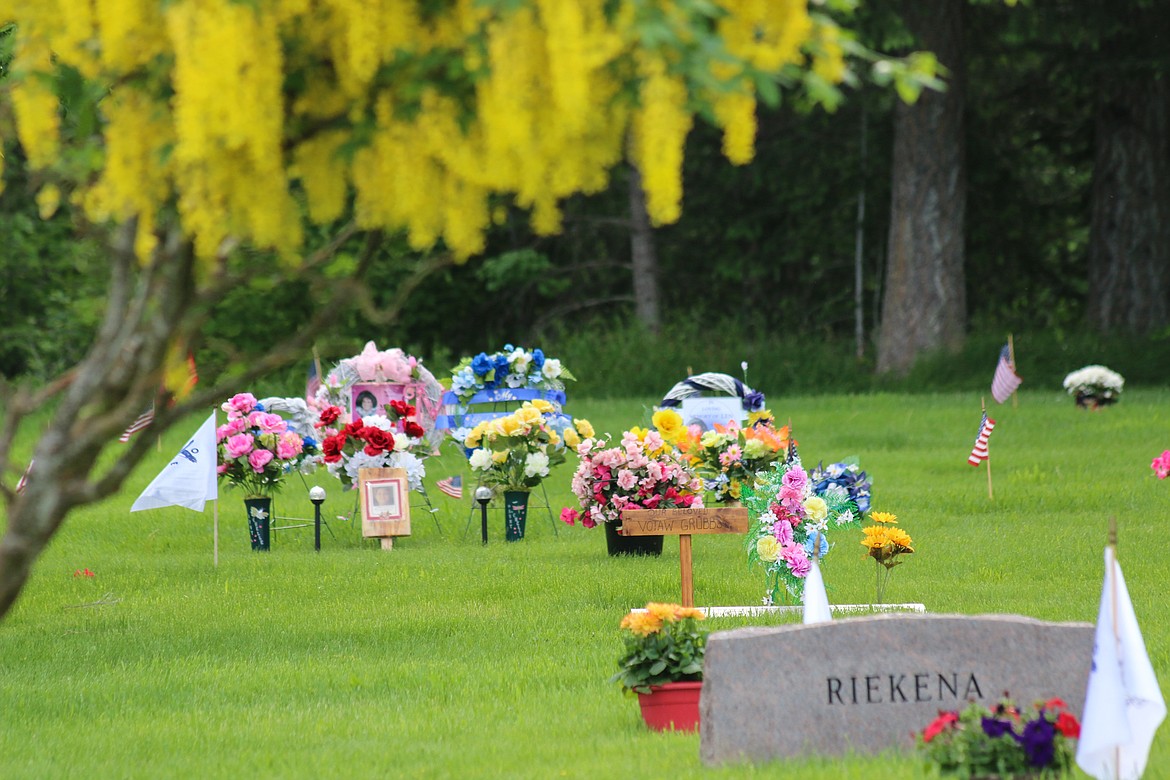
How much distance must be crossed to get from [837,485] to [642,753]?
438 centimetres

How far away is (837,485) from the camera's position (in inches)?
448

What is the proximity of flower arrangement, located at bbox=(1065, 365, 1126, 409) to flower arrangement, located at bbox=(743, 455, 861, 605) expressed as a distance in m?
13.4

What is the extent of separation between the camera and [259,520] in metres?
15.6

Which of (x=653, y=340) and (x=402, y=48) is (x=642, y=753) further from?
(x=653, y=340)

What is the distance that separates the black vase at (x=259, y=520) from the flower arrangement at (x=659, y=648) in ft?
26.8

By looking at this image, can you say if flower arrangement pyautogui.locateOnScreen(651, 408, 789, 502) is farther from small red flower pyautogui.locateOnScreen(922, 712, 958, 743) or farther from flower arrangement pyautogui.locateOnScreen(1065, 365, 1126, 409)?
flower arrangement pyautogui.locateOnScreen(1065, 365, 1126, 409)

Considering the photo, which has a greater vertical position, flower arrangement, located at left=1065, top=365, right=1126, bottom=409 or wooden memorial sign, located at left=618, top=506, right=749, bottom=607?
flower arrangement, located at left=1065, top=365, right=1126, bottom=409

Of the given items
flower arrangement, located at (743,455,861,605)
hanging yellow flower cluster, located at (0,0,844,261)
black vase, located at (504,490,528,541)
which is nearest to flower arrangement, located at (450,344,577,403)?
black vase, located at (504,490,528,541)

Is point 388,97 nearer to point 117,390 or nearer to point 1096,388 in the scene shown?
point 117,390

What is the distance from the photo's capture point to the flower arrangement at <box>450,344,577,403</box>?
1744 centimetres

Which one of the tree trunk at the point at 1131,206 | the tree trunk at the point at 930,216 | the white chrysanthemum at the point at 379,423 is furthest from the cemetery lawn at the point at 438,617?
the tree trunk at the point at 1131,206

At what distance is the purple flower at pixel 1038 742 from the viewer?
604 centimetres

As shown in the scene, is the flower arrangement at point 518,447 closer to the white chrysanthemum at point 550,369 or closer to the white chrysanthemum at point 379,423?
the white chrysanthemum at point 379,423

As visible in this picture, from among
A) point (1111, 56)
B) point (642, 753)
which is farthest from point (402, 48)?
point (1111, 56)
